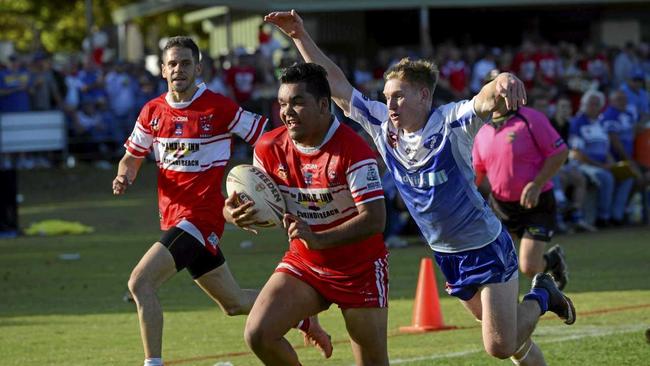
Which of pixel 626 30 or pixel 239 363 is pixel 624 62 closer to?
pixel 626 30

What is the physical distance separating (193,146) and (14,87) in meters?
16.4

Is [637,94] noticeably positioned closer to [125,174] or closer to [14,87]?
[14,87]

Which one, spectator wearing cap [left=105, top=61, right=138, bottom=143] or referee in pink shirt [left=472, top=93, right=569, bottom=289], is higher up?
referee in pink shirt [left=472, top=93, right=569, bottom=289]

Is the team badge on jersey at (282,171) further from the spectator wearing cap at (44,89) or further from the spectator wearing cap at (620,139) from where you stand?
the spectator wearing cap at (44,89)

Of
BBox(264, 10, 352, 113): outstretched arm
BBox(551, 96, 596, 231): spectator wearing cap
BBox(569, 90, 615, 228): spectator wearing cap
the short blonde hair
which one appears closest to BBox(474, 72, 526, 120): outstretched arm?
the short blonde hair

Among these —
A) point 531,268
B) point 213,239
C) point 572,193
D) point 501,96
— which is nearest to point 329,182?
point 501,96

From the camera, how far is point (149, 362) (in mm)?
8594

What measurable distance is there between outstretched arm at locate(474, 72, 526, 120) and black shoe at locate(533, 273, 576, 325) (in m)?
1.50

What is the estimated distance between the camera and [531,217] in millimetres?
11828

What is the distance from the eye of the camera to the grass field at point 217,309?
10086mm

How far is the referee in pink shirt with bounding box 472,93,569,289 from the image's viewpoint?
462 inches

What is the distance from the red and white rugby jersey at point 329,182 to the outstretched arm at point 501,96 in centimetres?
65

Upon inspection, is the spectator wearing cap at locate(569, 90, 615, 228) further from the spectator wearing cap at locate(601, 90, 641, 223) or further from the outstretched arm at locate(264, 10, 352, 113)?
the outstretched arm at locate(264, 10, 352, 113)

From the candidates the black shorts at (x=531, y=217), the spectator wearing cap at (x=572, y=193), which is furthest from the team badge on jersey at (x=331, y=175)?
the spectator wearing cap at (x=572, y=193)
